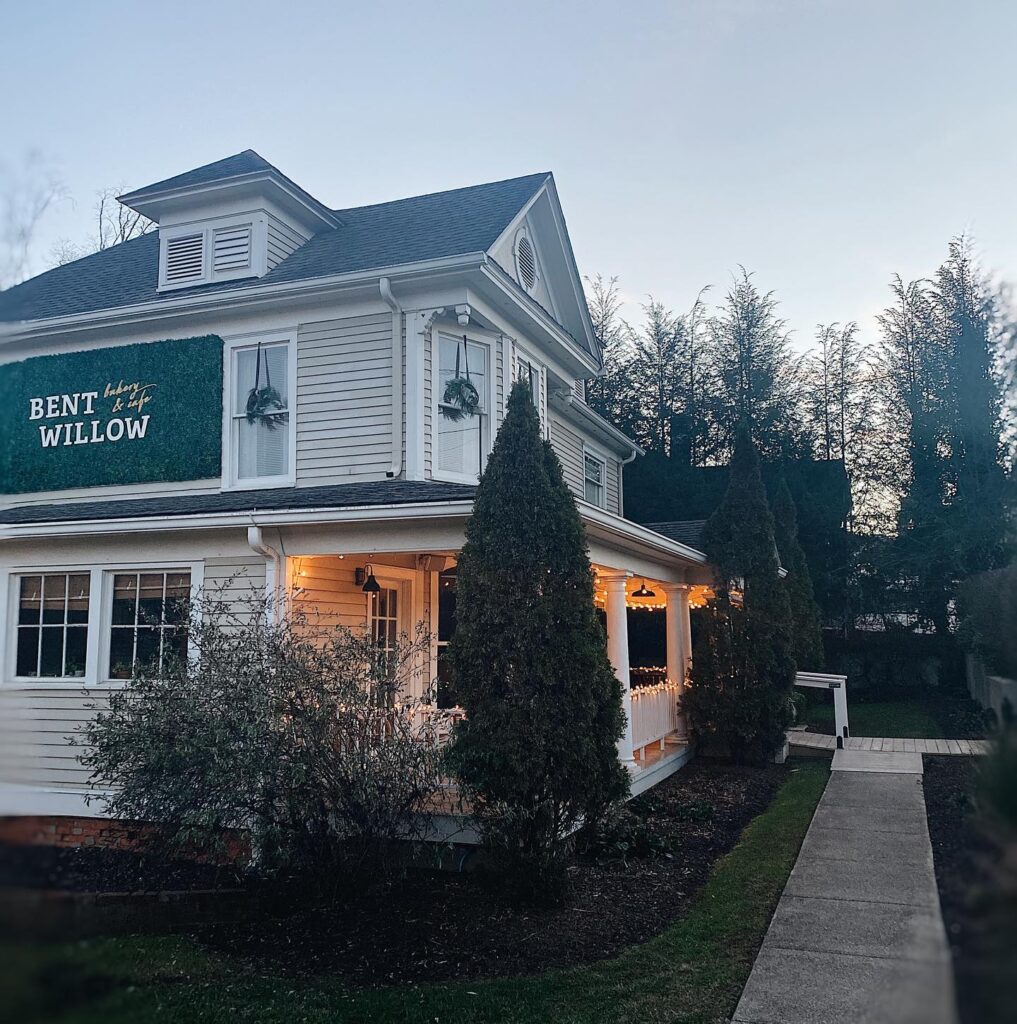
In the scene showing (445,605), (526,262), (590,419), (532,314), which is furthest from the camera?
(590,419)

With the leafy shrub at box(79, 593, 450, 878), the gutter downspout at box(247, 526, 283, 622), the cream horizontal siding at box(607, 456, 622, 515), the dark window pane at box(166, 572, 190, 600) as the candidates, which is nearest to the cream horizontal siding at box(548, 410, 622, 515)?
the cream horizontal siding at box(607, 456, 622, 515)

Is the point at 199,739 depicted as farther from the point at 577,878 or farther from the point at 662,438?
the point at 662,438

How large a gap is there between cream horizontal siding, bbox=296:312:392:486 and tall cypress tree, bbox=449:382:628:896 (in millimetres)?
2922

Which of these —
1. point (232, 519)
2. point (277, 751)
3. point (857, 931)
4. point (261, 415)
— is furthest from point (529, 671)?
point (261, 415)

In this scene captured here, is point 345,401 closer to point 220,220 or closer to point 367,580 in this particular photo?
point 367,580

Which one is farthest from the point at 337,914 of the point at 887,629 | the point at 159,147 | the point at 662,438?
the point at 662,438

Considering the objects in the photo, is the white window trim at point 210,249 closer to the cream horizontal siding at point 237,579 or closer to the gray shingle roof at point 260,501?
the gray shingle roof at point 260,501

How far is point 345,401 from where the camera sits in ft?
32.8

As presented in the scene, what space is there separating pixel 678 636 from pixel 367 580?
5.55m

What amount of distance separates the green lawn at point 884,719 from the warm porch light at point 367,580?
9.88 metres

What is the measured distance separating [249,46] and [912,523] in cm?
1868

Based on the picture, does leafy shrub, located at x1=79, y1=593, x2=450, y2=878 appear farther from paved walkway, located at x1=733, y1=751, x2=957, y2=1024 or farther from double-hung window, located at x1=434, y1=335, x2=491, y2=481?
double-hung window, located at x1=434, y1=335, x2=491, y2=481

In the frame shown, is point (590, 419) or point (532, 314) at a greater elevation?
point (532, 314)

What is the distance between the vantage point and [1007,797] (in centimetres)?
147
